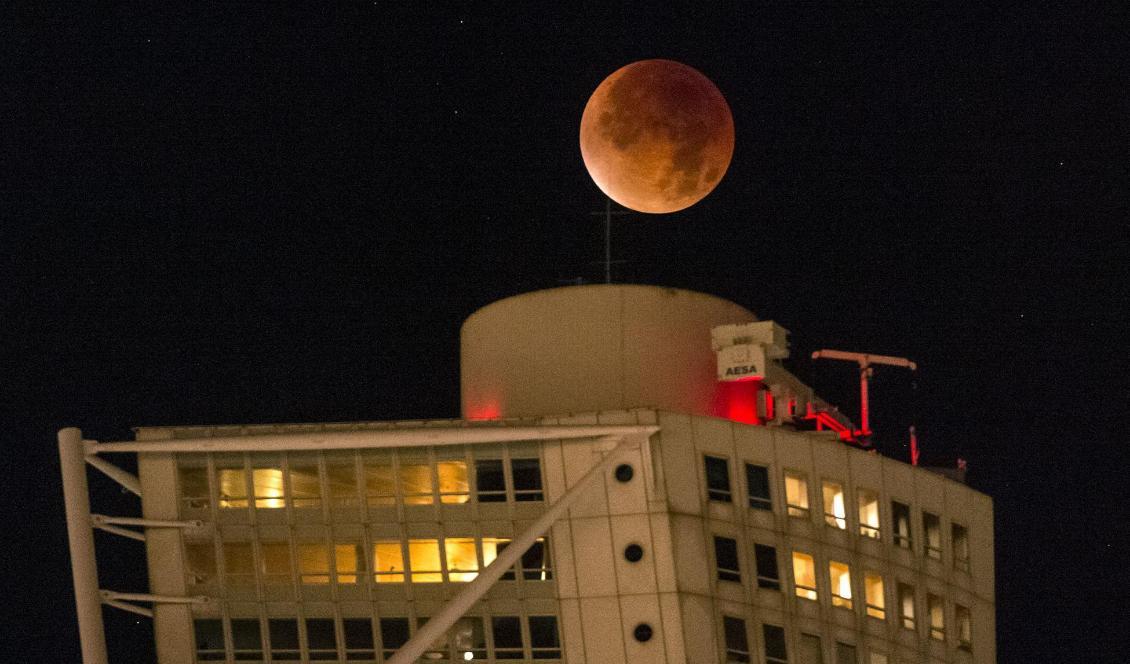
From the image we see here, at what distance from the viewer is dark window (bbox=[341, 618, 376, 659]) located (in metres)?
51.2

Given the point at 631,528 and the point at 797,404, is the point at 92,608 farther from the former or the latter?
the point at 797,404

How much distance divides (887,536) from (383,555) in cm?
1742

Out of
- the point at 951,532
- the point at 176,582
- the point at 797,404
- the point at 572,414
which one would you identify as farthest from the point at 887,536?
the point at 176,582

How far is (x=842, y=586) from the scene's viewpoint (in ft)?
171

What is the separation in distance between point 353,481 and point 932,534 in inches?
821

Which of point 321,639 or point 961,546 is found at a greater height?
point 961,546

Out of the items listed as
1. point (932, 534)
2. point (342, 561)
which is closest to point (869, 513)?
point (932, 534)

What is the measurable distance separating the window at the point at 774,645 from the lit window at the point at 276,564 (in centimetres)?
1594

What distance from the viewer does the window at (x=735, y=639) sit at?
49.2 meters

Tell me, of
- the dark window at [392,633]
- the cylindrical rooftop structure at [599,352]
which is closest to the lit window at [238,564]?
the dark window at [392,633]

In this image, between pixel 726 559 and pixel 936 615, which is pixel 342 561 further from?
pixel 936 615

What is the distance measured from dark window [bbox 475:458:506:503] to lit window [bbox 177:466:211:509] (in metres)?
9.28

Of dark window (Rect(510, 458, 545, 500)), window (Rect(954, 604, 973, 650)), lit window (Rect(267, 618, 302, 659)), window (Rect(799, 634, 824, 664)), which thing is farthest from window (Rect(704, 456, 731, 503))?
lit window (Rect(267, 618, 302, 659))

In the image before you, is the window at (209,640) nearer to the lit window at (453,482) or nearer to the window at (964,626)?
the lit window at (453,482)
